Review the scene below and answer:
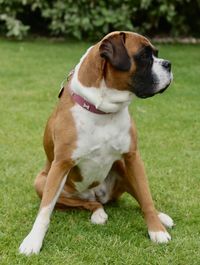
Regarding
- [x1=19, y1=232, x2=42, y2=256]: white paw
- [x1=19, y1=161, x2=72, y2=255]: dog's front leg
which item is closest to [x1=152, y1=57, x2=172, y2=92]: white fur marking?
[x1=19, y1=161, x2=72, y2=255]: dog's front leg

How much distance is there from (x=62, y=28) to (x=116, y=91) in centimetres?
869

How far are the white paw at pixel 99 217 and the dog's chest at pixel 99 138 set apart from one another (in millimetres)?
353

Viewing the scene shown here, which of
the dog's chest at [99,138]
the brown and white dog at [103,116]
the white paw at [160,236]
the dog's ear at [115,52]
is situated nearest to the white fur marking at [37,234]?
the brown and white dog at [103,116]

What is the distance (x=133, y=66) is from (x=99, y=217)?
1.07 metres

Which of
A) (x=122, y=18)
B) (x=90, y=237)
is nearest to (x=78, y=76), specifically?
(x=90, y=237)

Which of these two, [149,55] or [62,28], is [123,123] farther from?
[62,28]

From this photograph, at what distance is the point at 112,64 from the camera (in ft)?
11.6

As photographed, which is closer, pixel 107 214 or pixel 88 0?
pixel 107 214

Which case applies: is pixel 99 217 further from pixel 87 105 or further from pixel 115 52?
pixel 115 52

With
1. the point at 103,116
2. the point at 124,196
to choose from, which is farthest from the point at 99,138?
the point at 124,196

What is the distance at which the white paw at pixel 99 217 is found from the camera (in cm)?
403

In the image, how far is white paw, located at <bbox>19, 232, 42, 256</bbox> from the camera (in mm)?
3547

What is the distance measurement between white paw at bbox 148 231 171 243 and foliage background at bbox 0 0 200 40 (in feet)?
26.8

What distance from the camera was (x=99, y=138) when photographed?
3.70m
